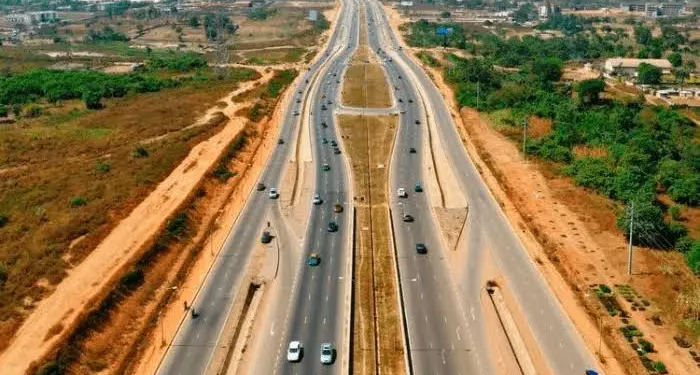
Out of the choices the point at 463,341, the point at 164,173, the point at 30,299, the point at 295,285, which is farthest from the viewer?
the point at 164,173

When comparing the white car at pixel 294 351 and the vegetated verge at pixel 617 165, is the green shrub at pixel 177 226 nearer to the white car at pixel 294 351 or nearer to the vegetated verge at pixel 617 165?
the white car at pixel 294 351

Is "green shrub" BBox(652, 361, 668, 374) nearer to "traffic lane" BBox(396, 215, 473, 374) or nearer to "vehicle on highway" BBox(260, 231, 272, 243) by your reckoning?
"traffic lane" BBox(396, 215, 473, 374)

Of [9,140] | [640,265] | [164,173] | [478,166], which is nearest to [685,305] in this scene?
[640,265]

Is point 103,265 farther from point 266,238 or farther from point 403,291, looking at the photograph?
point 403,291

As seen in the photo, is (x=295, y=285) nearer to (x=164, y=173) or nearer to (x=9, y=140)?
(x=164, y=173)

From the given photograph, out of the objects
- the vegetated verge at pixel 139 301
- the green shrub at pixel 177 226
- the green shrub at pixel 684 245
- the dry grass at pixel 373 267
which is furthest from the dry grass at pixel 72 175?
the green shrub at pixel 684 245

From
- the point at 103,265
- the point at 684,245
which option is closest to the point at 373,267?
the point at 103,265
